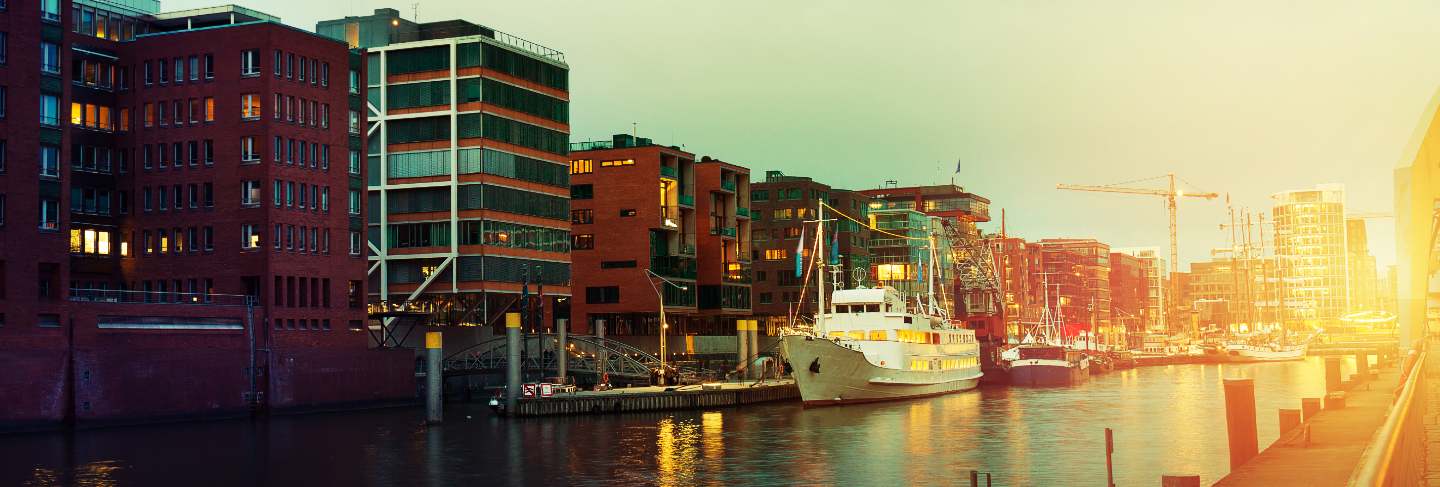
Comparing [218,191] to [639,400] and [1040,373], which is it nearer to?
[639,400]

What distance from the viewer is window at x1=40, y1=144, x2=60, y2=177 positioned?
327ft

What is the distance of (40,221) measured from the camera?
96.4m

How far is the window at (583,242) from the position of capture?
170 meters

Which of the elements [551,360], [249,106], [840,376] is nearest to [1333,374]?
[840,376]

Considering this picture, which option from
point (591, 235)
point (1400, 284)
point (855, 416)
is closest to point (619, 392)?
point (855, 416)

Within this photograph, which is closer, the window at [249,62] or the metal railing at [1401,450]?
the metal railing at [1401,450]

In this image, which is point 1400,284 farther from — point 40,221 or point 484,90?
point 484,90

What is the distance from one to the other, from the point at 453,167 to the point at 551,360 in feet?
71.7

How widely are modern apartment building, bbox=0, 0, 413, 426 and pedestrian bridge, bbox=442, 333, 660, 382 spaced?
23.3 feet

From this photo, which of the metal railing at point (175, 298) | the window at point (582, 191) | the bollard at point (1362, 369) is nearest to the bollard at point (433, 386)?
the metal railing at point (175, 298)

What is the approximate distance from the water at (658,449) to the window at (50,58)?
28.4 m

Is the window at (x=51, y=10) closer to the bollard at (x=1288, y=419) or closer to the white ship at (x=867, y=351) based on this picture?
the white ship at (x=867, y=351)

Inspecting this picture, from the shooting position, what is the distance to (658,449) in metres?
77.9

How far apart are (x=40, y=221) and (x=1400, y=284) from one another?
9806 centimetres
